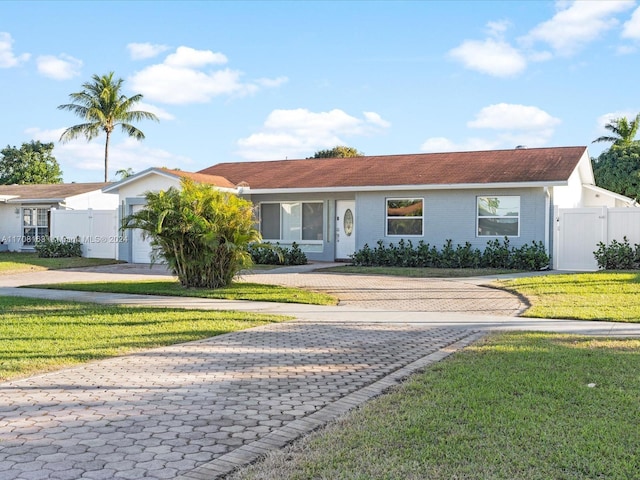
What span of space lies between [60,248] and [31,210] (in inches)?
254

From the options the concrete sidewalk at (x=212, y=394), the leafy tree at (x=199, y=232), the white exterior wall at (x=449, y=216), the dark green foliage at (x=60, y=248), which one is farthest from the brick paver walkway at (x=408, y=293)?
the dark green foliage at (x=60, y=248)

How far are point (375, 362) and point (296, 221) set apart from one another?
1835 cm

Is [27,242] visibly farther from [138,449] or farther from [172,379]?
[138,449]

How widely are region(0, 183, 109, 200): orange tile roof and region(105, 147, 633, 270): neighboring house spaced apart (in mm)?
7712

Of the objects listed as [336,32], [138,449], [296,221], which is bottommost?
[138,449]

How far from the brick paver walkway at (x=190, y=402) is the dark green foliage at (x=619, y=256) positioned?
1263 centimetres

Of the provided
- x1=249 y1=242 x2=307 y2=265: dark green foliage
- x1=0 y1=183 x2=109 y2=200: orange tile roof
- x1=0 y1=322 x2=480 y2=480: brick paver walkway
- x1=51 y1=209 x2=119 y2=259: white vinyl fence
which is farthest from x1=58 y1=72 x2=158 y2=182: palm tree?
x1=0 y1=322 x2=480 y2=480: brick paver walkway

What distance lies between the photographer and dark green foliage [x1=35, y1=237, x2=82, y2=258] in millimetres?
27516

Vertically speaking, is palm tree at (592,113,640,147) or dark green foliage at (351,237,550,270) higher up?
palm tree at (592,113,640,147)

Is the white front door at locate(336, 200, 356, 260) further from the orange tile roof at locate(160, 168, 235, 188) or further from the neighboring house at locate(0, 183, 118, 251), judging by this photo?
the neighboring house at locate(0, 183, 118, 251)

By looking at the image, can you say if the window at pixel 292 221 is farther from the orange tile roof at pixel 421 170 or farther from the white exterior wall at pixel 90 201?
the white exterior wall at pixel 90 201

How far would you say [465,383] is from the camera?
20.9 ft

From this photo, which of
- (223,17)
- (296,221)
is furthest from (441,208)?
(223,17)

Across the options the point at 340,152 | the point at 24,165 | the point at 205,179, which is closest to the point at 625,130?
the point at 340,152
